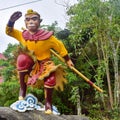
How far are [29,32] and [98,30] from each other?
12.8 feet

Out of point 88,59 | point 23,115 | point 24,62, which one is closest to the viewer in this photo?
point 23,115

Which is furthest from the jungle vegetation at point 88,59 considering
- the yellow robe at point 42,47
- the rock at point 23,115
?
the rock at point 23,115

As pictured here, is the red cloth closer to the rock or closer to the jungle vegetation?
the rock

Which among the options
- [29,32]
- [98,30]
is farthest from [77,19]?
[29,32]

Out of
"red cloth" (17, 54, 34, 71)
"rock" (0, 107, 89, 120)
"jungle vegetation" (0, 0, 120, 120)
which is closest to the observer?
"rock" (0, 107, 89, 120)

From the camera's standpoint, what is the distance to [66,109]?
9.66 metres

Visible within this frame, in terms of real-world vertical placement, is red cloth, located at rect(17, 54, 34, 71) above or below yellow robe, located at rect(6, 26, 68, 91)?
below

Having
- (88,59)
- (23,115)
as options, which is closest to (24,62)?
(23,115)

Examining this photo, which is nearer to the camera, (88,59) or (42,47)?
(42,47)

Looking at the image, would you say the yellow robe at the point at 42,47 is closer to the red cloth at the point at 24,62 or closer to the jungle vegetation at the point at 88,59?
the red cloth at the point at 24,62

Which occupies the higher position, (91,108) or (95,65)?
(95,65)

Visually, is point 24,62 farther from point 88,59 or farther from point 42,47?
point 88,59

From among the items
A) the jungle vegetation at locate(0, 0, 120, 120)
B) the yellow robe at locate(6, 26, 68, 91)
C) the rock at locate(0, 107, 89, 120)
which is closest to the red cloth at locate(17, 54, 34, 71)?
the yellow robe at locate(6, 26, 68, 91)

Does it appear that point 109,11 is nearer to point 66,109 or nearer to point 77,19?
point 77,19
